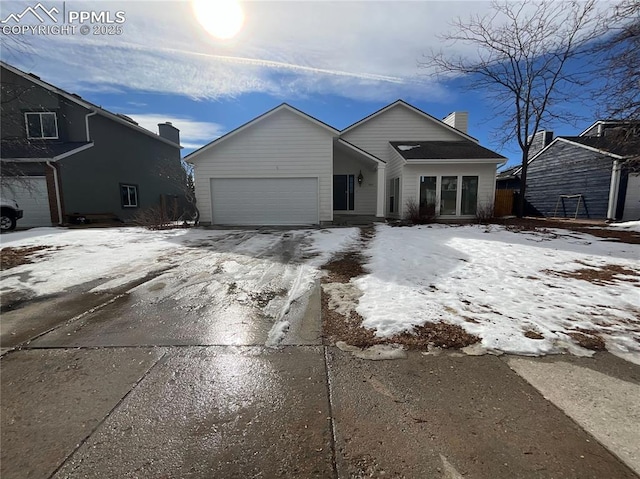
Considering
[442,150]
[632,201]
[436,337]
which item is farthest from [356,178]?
[436,337]

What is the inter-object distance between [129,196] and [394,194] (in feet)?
A: 50.2

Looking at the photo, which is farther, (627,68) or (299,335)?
(627,68)

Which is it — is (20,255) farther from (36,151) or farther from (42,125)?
(42,125)

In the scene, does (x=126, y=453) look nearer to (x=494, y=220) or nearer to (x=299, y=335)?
(x=299, y=335)

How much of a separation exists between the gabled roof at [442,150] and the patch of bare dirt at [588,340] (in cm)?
1127

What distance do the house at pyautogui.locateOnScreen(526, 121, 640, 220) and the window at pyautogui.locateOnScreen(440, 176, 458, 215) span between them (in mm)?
5410

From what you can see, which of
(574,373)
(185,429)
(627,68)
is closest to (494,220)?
(627,68)

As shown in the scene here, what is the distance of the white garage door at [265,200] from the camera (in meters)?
12.7

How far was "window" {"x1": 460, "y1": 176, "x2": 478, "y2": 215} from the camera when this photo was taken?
1362 centimetres

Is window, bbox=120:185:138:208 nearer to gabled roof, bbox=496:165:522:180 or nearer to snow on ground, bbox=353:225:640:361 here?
snow on ground, bbox=353:225:640:361

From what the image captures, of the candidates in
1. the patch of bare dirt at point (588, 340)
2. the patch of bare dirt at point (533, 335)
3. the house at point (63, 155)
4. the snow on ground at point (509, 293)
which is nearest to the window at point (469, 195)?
the snow on ground at point (509, 293)

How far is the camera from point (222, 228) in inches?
475

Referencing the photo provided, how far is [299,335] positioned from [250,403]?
1.06m

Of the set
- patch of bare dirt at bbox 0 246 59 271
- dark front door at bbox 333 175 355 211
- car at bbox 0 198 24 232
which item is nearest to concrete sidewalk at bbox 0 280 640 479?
patch of bare dirt at bbox 0 246 59 271
